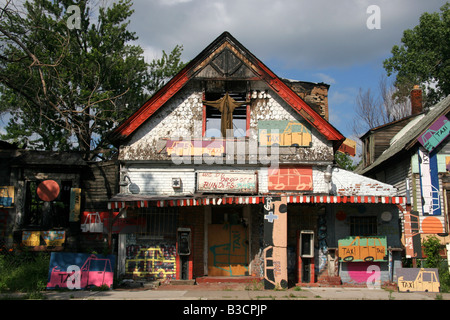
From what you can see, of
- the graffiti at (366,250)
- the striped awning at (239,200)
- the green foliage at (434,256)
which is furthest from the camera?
the green foliage at (434,256)

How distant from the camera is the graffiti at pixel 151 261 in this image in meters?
13.6

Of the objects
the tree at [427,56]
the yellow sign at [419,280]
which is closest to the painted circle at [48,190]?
the yellow sign at [419,280]

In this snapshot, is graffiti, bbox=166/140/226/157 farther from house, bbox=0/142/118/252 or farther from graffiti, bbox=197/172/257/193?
house, bbox=0/142/118/252

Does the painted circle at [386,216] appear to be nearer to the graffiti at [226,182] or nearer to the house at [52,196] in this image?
the graffiti at [226,182]

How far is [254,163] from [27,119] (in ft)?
53.2

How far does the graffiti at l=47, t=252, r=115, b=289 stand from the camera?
11.6m

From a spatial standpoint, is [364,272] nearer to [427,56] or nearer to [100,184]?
[100,184]

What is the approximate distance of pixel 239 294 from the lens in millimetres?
11078

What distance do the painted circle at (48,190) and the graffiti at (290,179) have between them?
7299mm

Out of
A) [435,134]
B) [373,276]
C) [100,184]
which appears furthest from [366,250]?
[100,184]

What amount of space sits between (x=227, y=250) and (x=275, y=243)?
98.7 inches

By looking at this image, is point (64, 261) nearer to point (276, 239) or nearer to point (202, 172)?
point (202, 172)

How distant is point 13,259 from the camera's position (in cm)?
1349

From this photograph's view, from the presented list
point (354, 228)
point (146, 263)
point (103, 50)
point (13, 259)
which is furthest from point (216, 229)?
point (103, 50)
